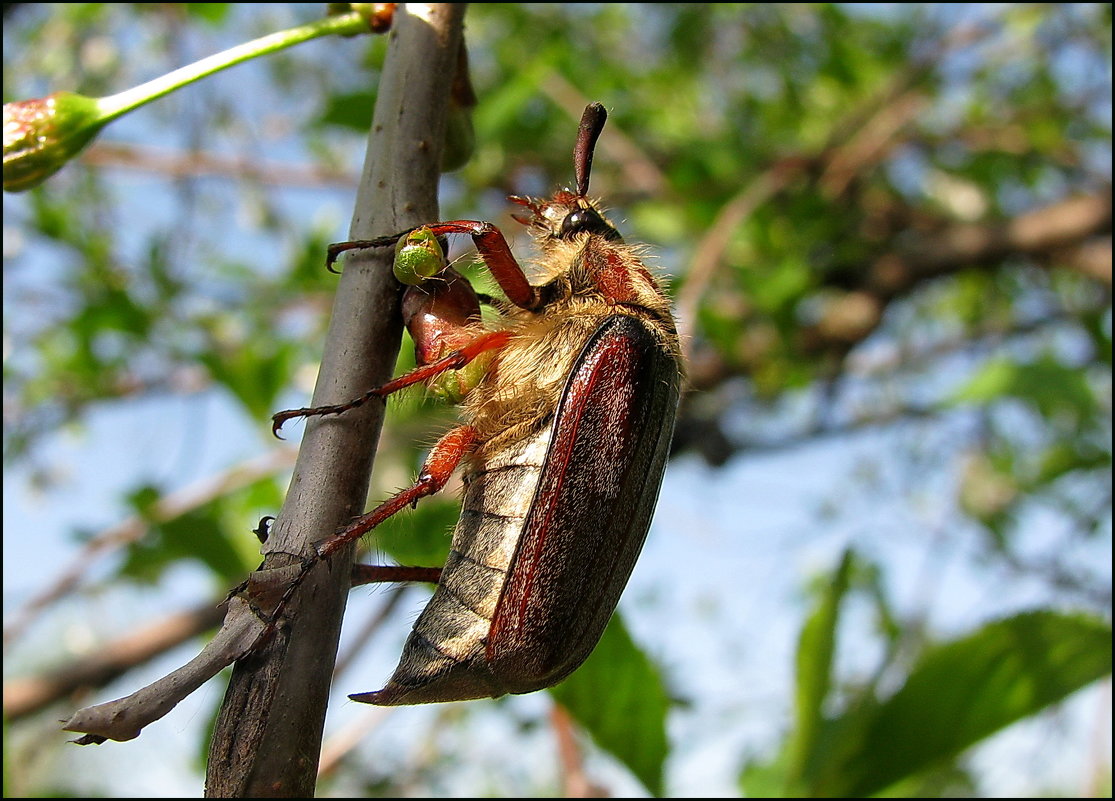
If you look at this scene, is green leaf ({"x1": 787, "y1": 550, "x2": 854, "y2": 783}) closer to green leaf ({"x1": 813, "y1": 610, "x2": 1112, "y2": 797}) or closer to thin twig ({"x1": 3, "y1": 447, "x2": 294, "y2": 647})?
green leaf ({"x1": 813, "y1": 610, "x2": 1112, "y2": 797})

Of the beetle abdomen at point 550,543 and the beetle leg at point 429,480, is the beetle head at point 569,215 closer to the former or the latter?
the beetle abdomen at point 550,543

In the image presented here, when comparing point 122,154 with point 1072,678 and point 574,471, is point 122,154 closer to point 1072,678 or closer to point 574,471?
point 574,471

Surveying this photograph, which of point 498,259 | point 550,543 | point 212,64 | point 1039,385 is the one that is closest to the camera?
point 212,64

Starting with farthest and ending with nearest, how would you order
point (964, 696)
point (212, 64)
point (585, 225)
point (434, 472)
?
point (585, 225) → point (964, 696) → point (434, 472) → point (212, 64)

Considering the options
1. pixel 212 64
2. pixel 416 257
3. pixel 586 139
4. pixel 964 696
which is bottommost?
pixel 964 696

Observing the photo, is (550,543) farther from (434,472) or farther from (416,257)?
(416,257)

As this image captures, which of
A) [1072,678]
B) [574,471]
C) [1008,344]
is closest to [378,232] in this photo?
[574,471]

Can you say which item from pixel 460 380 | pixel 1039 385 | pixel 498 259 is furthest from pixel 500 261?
pixel 1039 385
